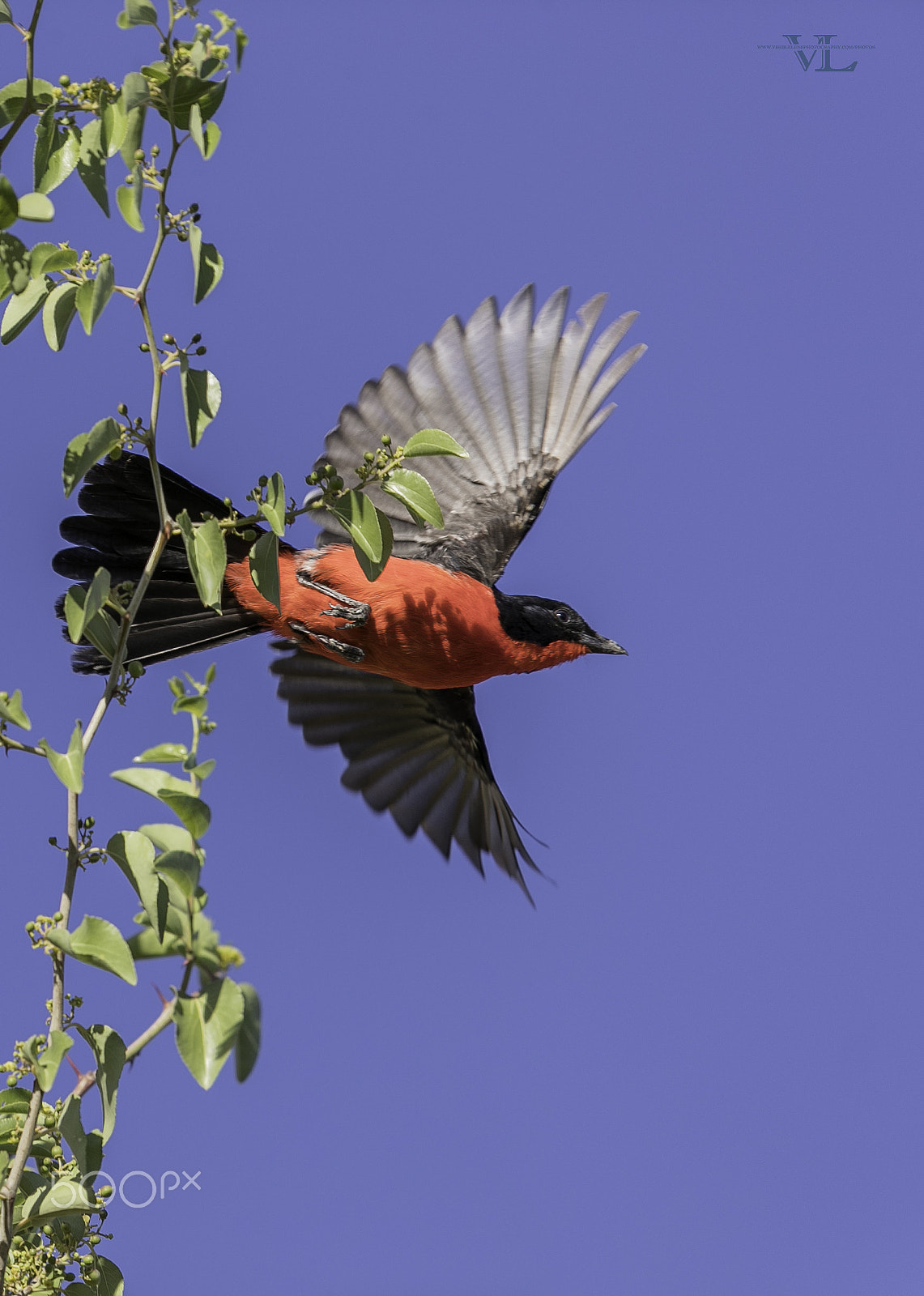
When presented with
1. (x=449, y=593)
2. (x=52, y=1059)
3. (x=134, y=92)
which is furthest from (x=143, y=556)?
(x=52, y=1059)

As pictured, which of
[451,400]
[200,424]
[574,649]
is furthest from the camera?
[451,400]

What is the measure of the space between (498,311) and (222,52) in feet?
14.8

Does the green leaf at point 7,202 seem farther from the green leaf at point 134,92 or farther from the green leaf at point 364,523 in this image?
the green leaf at point 364,523

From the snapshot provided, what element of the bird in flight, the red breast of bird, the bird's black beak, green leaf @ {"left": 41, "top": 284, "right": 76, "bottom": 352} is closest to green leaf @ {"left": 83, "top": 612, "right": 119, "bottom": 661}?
green leaf @ {"left": 41, "top": 284, "right": 76, "bottom": 352}

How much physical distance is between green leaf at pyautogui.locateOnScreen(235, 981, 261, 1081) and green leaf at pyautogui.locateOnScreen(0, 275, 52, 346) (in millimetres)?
1094

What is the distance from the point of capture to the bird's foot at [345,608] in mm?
4789

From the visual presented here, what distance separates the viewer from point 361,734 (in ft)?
21.3

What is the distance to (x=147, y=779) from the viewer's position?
161 centimetres

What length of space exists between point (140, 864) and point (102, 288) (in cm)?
82

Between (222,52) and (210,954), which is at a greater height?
(222,52)

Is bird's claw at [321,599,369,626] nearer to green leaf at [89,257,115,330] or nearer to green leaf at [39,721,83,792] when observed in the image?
green leaf at [89,257,115,330]

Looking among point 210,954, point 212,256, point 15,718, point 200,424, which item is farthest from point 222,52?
point 210,954

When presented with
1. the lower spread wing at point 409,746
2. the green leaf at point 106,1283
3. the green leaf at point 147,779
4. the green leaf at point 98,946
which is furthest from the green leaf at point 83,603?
the lower spread wing at point 409,746

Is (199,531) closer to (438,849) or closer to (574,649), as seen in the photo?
(574,649)
